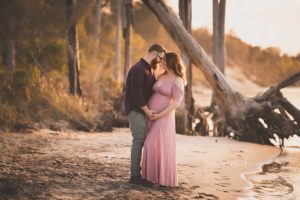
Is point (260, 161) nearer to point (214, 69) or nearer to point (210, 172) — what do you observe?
point (210, 172)

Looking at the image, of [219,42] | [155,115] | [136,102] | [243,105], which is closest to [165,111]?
[155,115]

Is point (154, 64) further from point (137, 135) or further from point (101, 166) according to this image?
point (101, 166)

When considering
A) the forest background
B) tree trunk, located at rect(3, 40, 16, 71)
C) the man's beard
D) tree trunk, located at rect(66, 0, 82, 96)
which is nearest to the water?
the man's beard

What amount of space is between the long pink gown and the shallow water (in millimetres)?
1062

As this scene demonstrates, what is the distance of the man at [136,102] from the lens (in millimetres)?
6316

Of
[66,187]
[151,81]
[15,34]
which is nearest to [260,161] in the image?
[151,81]

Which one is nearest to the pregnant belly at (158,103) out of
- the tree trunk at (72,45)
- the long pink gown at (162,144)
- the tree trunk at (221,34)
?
the long pink gown at (162,144)

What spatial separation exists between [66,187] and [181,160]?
3056mm

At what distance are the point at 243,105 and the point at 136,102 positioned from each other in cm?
612

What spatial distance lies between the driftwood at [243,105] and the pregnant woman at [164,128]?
576 cm

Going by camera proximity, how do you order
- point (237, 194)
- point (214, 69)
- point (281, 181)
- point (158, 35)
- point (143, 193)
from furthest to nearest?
1. point (158, 35)
2. point (214, 69)
3. point (281, 181)
4. point (237, 194)
5. point (143, 193)

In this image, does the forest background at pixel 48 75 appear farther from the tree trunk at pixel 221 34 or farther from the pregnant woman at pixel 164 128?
the pregnant woman at pixel 164 128

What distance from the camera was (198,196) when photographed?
20.0ft

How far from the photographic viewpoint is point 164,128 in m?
6.40
